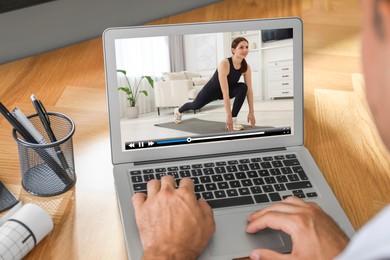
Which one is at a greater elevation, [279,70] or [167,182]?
[279,70]

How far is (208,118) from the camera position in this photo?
104 cm

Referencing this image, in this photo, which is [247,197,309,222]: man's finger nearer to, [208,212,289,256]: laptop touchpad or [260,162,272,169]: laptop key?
[208,212,289,256]: laptop touchpad

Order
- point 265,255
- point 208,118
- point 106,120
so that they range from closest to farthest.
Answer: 1. point 265,255
2. point 208,118
3. point 106,120

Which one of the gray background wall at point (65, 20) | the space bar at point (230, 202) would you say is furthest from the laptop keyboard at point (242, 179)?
the gray background wall at point (65, 20)

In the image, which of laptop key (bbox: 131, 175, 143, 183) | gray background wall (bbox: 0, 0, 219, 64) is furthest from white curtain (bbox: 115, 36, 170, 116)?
gray background wall (bbox: 0, 0, 219, 64)

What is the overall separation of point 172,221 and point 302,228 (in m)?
0.18

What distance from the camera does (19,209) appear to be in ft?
3.02

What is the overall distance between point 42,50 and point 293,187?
71 centimetres

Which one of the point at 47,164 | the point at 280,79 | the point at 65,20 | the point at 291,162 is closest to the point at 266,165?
the point at 291,162

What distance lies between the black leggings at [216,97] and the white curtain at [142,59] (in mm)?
63

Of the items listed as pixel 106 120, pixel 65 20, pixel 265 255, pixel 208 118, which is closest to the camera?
pixel 265 255

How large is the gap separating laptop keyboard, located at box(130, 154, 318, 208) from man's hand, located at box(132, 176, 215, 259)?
0.17 ft

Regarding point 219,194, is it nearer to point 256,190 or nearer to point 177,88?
point 256,190

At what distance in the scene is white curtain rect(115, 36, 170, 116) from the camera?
1001mm
